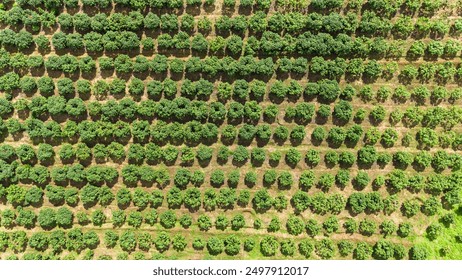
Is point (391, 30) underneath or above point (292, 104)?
above

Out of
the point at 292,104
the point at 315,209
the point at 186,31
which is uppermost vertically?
the point at 186,31

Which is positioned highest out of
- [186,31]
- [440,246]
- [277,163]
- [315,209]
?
[186,31]

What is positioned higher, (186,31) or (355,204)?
(186,31)

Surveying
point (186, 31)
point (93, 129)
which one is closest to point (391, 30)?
point (186, 31)

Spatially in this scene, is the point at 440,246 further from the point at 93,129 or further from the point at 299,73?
the point at 93,129

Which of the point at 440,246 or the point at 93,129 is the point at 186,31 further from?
the point at 440,246

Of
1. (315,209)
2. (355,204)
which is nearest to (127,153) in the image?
(315,209)
